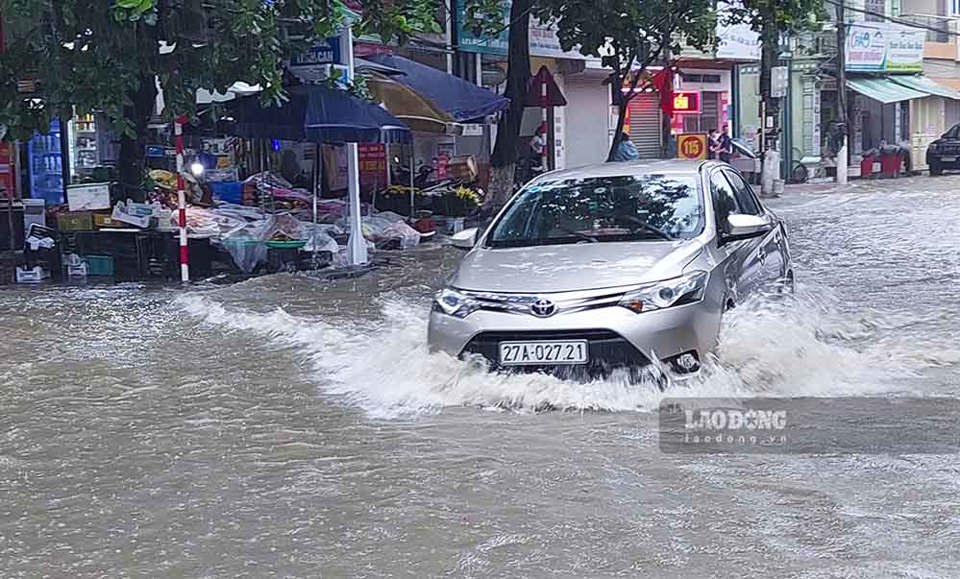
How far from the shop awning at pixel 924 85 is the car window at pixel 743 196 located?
30.1 meters

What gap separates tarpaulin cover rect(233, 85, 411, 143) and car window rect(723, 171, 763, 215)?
17.7 ft

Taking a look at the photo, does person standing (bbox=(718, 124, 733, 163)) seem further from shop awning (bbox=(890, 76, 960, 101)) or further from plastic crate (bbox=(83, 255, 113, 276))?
plastic crate (bbox=(83, 255, 113, 276))

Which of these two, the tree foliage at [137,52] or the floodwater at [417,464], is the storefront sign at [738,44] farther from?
the floodwater at [417,464]

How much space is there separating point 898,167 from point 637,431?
107 ft

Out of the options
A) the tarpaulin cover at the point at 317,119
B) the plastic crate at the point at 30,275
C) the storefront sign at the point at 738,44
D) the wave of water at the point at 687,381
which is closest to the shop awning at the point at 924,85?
the storefront sign at the point at 738,44

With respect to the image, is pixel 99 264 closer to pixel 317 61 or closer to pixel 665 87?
pixel 317 61

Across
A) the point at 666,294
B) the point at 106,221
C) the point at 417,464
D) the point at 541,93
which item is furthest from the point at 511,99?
the point at 417,464

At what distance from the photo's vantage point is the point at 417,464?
5945 millimetres

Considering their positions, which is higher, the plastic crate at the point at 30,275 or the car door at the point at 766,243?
the car door at the point at 766,243

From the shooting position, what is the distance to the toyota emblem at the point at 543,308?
6.61 metres

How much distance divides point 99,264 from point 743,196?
318 inches

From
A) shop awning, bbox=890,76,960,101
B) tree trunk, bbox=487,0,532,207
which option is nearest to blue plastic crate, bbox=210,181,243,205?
tree trunk, bbox=487,0,532,207

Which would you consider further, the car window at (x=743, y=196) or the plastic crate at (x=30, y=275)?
the plastic crate at (x=30, y=275)

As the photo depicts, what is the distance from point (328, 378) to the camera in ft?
26.8
